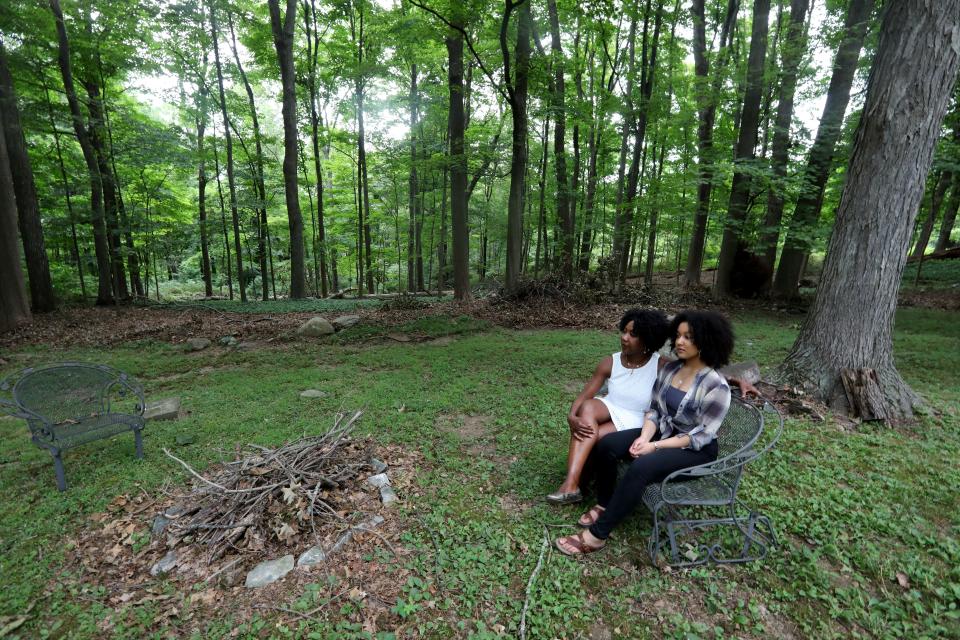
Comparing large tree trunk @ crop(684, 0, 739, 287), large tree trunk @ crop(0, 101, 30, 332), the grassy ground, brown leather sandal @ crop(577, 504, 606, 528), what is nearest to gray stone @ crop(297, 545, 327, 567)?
the grassy ground

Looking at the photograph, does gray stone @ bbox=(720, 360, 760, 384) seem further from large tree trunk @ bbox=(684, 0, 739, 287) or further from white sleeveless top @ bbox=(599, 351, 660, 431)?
large tree trunk @ bbox=(684, 0, 739, 287)

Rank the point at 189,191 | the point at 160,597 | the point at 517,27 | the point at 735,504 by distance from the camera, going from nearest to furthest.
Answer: the point at 160,597 → the point at 735,504 → the point at 517,27 → the point at 189,191

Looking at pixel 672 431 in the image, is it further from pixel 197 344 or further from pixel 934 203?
pixel 934 203

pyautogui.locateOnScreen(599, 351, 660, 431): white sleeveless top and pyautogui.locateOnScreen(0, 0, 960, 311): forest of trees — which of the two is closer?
pyautogui.locateOnScreen(599, 351, 660, 431): white sleeveless top

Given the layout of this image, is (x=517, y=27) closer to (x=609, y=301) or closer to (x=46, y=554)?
(x=609, y=301)

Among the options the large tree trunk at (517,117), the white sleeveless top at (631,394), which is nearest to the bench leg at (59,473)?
the white sleeveless top at (631,394)

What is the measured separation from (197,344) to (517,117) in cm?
794

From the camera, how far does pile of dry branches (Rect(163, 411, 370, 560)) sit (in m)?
2.48

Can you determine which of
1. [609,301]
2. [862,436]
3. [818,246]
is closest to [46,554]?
[862,436]

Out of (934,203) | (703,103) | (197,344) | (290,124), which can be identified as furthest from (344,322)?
(934,203)

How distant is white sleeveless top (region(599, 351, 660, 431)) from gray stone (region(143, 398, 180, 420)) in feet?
15.0

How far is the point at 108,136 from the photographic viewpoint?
36.4ft

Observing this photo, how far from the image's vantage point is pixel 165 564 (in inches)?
92.8

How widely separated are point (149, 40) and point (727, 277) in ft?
56.9
